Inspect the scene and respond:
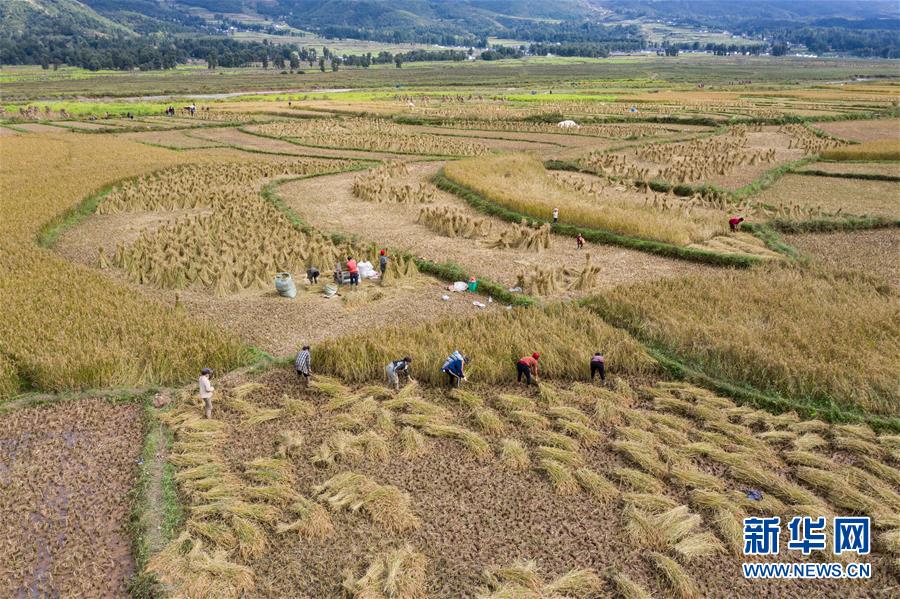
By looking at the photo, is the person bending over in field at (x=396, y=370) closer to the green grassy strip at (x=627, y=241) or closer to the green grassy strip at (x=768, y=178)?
the green grassy strip at (x=627, y=241)

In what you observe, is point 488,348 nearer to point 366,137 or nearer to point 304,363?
point 304,363

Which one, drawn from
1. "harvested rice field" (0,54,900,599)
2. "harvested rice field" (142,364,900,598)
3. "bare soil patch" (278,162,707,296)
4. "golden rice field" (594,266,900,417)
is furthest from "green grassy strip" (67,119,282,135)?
"golden rice field" (594,266,900,417)

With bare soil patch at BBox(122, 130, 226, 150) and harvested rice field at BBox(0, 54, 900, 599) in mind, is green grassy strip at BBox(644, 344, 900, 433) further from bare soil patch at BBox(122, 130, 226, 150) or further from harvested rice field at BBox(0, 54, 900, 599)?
bare soil patch at BBox(122, 130, 226, 150)

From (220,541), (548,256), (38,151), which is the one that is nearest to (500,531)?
(220,541)

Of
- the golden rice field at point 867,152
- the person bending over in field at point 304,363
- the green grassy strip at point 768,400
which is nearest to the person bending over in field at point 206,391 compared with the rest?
the person bending over in field at point 304,363

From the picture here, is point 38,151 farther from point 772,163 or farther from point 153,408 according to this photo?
point 772,163
